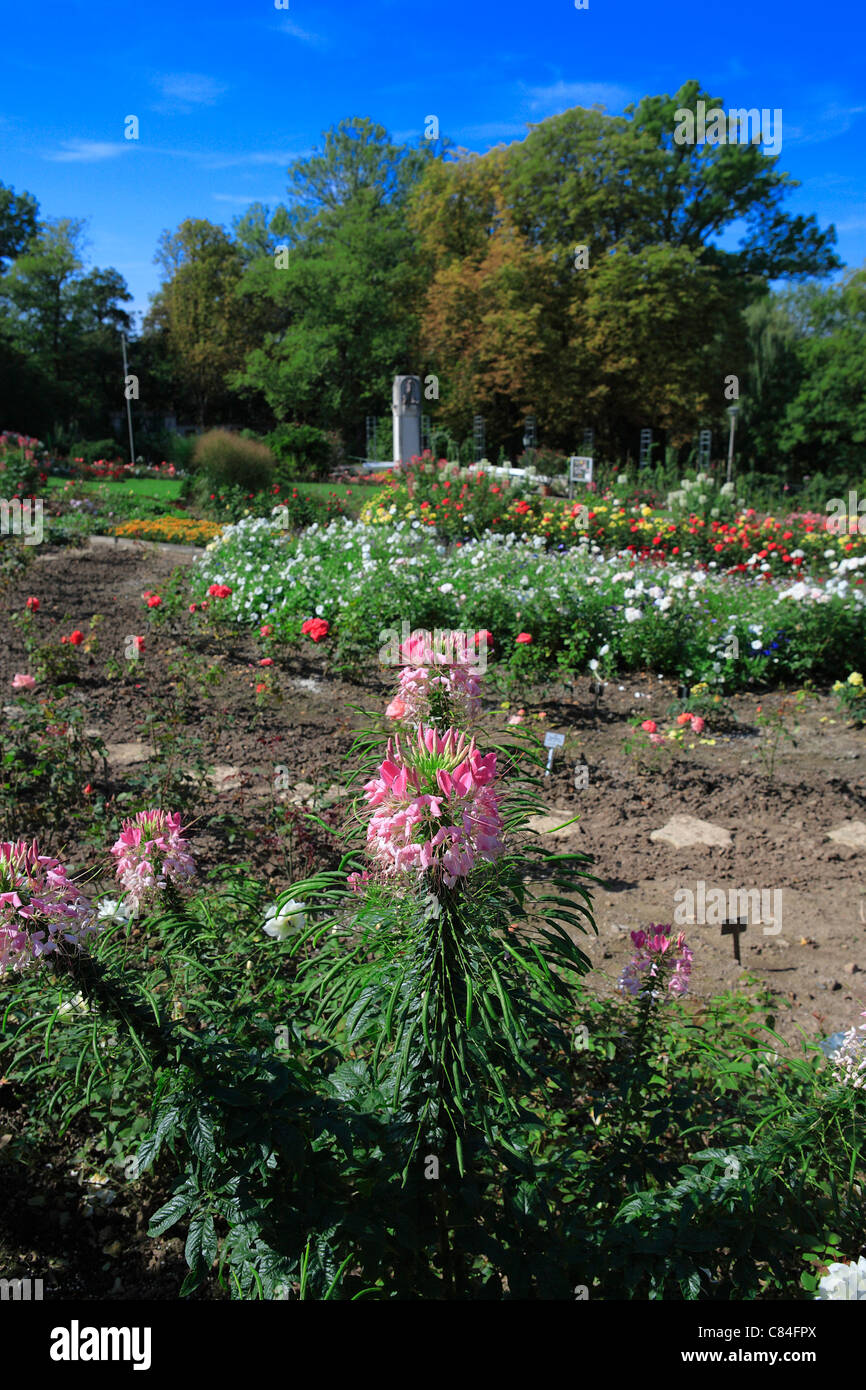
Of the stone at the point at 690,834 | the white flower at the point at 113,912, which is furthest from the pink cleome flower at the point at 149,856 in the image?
the stone at the point at 690,834

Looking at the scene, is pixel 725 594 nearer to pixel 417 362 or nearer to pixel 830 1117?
pixel 830 1117

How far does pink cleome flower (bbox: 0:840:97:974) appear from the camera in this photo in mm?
1276

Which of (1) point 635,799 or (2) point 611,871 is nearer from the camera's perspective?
(2) point 611,871

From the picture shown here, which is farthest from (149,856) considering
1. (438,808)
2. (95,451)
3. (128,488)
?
(95,451)

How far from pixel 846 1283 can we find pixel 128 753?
4.06m

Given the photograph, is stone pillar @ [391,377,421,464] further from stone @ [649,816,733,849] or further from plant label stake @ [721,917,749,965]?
plant label stake @ [721,917,749,965]

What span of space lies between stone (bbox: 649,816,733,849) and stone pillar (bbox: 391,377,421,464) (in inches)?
454

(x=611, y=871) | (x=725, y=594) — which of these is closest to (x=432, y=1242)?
(x=611, y=871)

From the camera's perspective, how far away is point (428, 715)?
164 cm

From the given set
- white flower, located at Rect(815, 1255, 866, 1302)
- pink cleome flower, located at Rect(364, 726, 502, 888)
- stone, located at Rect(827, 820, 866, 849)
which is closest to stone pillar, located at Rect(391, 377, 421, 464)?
stone, located at Rect(827, 820, 866, 849)

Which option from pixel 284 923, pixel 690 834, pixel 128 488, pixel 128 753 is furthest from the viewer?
pixel 128 488

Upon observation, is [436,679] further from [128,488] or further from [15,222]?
[15,222]

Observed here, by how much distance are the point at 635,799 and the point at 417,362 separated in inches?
1012

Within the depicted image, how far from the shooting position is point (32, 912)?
1.28 meters
